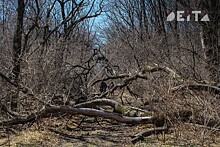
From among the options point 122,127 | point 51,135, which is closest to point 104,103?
point 122,127

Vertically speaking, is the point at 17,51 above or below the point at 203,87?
above

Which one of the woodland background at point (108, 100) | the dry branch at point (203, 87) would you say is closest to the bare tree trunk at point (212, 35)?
the woodland background at point (108, 100)

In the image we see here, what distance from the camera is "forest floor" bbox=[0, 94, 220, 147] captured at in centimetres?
512

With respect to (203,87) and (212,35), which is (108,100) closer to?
(203,87)

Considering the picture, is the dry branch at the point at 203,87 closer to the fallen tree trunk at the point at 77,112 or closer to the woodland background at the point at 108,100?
the woodland background at the point at 108,100

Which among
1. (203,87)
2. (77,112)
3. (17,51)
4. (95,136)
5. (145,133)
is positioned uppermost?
(17,51)

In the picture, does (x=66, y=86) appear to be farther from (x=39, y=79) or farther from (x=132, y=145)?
(x=132, y=145)

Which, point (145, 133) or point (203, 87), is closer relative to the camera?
point (145, 133)

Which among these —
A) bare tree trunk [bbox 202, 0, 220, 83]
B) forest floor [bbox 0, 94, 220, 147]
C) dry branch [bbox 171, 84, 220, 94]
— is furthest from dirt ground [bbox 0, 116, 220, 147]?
bare tree trunk [bbox 202, 0, 220, 83]

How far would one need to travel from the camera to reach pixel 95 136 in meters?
5.97

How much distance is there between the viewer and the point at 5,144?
5.25 meters

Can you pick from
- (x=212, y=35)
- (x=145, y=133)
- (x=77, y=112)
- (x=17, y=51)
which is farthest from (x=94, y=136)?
(x=212, y=35)

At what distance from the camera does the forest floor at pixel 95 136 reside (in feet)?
16.8

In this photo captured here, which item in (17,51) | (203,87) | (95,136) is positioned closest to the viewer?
(95,136)
